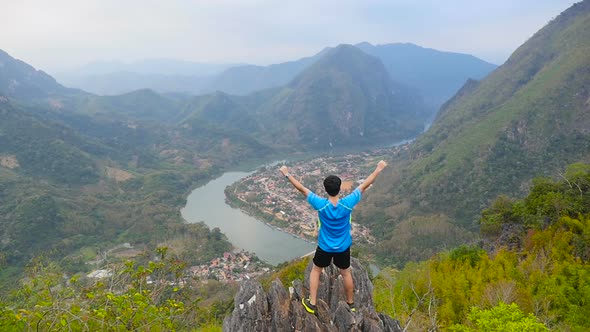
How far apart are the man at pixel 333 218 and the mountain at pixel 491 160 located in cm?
3603

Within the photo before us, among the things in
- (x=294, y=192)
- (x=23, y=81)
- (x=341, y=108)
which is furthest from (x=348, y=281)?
(x=23, y=81)

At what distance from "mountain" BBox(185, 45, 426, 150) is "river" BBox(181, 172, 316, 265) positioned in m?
52.6

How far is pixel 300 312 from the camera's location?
4.57 m

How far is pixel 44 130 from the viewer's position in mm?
64688

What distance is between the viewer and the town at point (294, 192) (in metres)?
47.2

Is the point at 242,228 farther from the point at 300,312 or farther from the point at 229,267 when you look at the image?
the point at 300,312

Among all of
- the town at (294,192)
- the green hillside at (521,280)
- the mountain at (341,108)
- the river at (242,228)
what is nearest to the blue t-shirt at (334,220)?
the green hillside at (521,280)

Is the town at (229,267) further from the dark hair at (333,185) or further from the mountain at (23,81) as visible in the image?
the mountain at (23,81)

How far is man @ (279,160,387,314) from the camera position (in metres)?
3.75

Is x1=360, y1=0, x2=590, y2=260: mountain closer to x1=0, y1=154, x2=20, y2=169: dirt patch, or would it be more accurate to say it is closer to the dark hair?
the dark hair

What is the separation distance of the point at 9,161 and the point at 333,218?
6946cm

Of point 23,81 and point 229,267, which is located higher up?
point 23,81

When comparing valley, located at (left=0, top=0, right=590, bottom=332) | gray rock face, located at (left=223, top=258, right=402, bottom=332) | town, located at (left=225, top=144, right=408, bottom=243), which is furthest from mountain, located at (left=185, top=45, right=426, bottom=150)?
gray rock face, located at (left=223, top=258, right=402, bottom=332)

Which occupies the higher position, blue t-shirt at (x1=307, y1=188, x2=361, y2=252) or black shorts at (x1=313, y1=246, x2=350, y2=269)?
blue t-shirt at (x1=307, y1=188, x2=361, y2=252)
